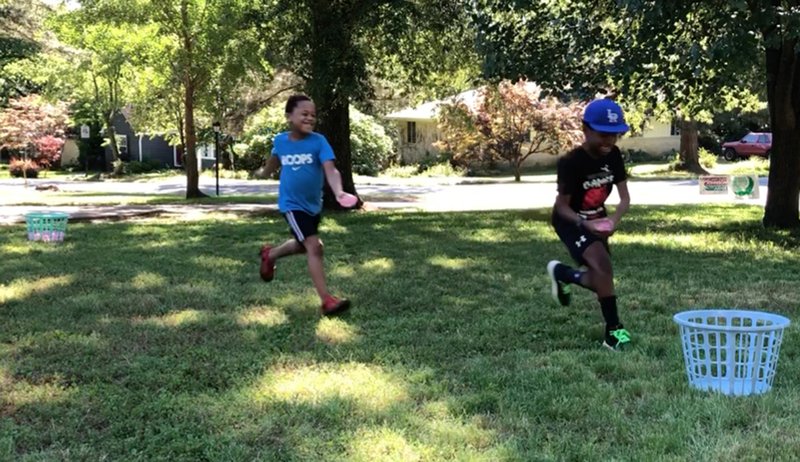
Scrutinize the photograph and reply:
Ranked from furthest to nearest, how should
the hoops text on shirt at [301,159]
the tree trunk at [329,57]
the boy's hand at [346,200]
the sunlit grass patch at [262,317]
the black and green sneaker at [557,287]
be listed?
the tree trunk at [329,57] < the hoops text on shirt at [301,159] < the sunlit grass patch at [262,317] < the black and green sneaker at [557,287] < the boy's hand at [346,200]

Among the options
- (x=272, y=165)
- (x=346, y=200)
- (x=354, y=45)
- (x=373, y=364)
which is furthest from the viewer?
(x=354, y=45)

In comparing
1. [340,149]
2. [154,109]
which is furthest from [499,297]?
[154,109]

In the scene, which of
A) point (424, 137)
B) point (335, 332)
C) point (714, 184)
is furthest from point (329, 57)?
point (424, 137)

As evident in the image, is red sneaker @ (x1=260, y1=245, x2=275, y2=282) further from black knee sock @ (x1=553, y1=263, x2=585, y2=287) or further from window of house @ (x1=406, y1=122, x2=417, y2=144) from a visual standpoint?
window of house @ (x1=406, y1=122, x2=417, y2=144)

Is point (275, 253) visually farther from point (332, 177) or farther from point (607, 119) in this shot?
point (607, 119)

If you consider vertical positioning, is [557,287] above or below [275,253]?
below

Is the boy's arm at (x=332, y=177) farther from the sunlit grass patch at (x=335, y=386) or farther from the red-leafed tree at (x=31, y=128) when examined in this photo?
the red-leafed tree at (x=31, y=128)

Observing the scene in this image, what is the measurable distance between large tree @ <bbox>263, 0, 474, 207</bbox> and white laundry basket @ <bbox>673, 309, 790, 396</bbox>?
942 cm

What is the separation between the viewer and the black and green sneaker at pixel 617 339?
4574 millimetres

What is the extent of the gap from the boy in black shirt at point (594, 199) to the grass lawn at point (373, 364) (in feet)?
1.23

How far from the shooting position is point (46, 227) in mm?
10078

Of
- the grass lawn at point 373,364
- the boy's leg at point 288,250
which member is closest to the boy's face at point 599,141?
the grass lawn at point 373,364

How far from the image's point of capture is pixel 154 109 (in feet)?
83.6

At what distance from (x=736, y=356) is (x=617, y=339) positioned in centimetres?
92
